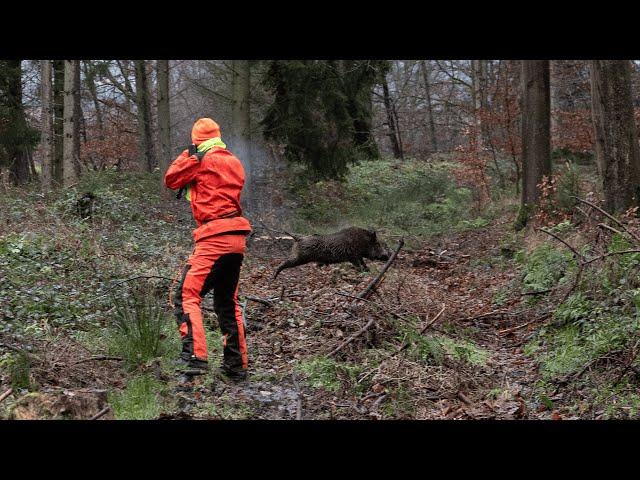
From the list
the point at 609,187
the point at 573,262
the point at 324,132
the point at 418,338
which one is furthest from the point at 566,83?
the point at 418,338

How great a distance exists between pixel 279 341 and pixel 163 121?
43.3 feet

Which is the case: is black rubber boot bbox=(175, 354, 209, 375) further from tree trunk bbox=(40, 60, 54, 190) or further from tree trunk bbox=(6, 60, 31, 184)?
tree trunk bbox=(6, 60, 31, 184)

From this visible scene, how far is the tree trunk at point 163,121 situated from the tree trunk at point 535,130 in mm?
9756

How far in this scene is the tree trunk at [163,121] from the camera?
19422mm

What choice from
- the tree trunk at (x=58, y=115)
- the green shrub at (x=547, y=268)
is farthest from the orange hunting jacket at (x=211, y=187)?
the tree trunk at (x=58, y=115)

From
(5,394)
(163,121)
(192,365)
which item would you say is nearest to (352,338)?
(192,365)

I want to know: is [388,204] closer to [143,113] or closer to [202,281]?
[143,113]

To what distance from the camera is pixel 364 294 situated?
9.05 meters

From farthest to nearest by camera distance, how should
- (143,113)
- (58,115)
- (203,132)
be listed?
(58,115), (143,113), (203,132)

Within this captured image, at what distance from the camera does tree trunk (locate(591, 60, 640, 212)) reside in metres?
10.7

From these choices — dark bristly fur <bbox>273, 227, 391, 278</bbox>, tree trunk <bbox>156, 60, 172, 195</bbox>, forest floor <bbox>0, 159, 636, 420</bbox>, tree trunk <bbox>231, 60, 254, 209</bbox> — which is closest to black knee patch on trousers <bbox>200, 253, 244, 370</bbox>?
forest floor <bbox>0, 159, 636, 420</bbox>

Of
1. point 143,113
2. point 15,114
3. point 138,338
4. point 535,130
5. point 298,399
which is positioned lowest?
point 298,399

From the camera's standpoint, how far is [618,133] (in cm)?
1080
